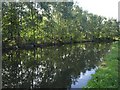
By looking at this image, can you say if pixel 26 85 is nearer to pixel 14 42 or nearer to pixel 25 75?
pixel 25 75

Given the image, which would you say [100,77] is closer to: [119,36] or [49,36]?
[49,36]

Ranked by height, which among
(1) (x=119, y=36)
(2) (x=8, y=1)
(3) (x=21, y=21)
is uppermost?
(2) (x=8, y=1)

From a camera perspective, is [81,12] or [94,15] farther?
[94,15]

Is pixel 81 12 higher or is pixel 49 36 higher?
pixel 81 12

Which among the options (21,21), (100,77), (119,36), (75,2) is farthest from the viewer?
(119,36)

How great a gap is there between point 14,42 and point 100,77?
4690 centimetres

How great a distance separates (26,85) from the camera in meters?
23.7

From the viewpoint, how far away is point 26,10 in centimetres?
6888

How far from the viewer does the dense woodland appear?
64.3m

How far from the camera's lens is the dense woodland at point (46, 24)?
6431 cm

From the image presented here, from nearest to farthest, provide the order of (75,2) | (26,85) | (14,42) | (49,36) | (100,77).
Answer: (100,77)
(26,85)
(14,42)
(49,36)
(75,2)

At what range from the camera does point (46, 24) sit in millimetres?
78250

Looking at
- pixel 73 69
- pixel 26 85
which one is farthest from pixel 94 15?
pixel 26 85

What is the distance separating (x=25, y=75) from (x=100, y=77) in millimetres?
12418
